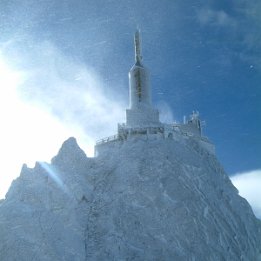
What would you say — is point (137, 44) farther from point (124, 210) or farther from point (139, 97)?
point (124, 210)

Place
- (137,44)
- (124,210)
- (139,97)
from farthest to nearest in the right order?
(137,44), (139,97), (124,210)

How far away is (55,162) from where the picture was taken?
239ft

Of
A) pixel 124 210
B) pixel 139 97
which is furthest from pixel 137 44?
pixel 124 210

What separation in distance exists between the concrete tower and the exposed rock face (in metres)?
6.49

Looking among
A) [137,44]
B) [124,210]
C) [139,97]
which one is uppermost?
[137,44]

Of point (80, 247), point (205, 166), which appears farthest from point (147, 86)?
point (80, 247)

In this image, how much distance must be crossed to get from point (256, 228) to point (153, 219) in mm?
28680

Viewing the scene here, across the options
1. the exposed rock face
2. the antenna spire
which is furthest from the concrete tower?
the exposed rock face

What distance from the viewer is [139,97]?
279ft

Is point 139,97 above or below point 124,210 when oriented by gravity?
above

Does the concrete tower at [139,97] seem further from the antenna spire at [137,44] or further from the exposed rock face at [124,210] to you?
the exposed rock face at [124,210]

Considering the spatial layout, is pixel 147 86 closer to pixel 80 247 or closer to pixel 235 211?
pixel 235 211

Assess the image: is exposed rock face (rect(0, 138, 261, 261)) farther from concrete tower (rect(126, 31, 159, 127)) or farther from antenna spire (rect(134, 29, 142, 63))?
antenna spire (rect(134, 29, 142, 63))

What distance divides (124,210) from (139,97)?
2688cm
